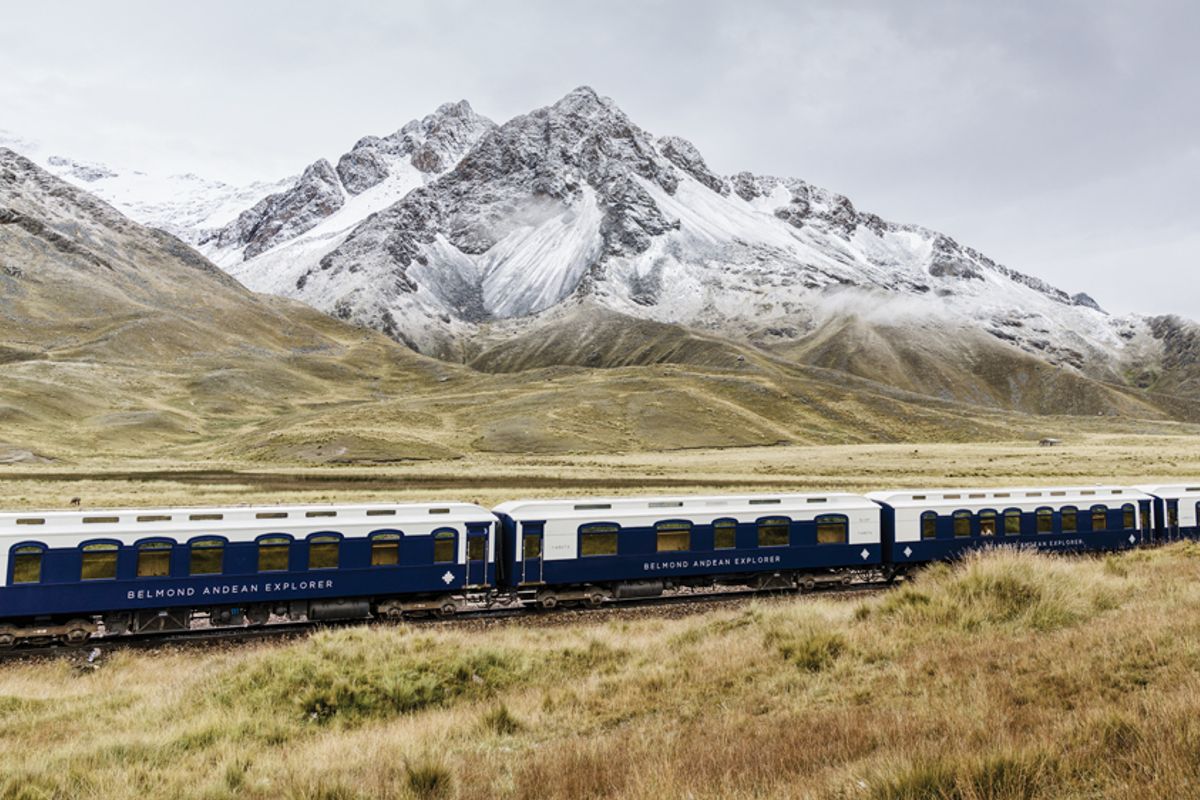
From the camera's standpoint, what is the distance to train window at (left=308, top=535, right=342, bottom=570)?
2178 centimetres

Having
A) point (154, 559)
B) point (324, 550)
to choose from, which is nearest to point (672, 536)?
point (324, 550)

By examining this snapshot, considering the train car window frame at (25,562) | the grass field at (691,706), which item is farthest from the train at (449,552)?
the grass field at (691,706)

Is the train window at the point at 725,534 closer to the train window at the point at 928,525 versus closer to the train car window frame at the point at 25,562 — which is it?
the train window at the point at 928,525

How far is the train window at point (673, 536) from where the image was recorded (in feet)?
82.6

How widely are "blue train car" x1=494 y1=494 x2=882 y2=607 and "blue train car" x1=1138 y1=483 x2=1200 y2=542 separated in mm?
15073

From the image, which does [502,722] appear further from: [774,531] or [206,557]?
[774,531]

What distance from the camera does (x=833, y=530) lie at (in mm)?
27547

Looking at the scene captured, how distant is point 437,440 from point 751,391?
224 feet

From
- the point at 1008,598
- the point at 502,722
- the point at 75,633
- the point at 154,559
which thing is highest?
the point at 154,559

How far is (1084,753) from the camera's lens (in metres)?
6.49

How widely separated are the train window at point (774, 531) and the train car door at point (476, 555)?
9451 millimetres

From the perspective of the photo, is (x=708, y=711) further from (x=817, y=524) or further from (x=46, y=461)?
(x=46, y=461)

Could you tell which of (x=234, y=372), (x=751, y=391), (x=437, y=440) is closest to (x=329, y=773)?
(x=437, y=440)

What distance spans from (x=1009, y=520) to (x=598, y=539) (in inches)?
677
